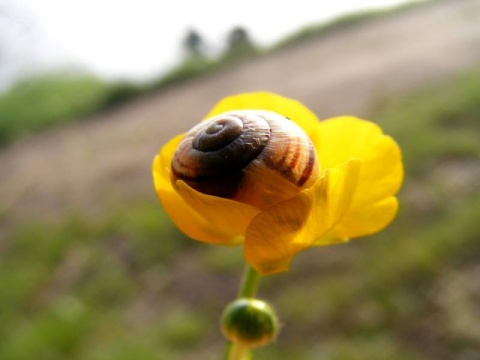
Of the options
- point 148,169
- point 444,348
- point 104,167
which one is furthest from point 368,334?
point 104,167

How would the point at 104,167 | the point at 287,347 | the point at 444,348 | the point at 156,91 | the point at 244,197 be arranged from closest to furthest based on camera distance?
the point at 244,197 → the point at 444,348 → the point at 287,347 → the point at 104,167 → the point at 156,91

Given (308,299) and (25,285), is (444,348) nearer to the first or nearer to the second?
(308,299)

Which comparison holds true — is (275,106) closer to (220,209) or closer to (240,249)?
(220,209)

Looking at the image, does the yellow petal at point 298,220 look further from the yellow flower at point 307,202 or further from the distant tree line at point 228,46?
the distant tree line at point 228,46

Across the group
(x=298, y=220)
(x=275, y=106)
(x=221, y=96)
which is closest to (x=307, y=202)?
(x=298, y=220)

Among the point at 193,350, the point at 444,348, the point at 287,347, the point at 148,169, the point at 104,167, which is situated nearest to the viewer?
the point at 444,348

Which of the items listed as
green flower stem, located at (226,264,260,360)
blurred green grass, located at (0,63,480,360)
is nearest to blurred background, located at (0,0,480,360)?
blurred green grass, located at (0,63,480,360)
